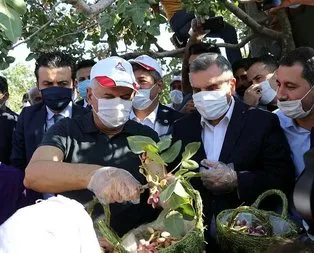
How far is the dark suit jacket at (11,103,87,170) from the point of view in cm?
382

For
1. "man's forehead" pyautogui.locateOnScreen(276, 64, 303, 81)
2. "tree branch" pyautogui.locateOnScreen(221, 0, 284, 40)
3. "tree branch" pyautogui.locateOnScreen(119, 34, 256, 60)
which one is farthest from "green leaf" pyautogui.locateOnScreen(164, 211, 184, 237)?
"tree branch" pyautogui.locateOnScreen(119, 34, 256, 60)

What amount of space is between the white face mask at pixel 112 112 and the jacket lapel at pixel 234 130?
59 cm

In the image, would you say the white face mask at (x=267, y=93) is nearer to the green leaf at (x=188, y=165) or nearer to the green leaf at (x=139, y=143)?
the green leaf at (x=188, y=165)

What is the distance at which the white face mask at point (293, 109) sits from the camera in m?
3.27

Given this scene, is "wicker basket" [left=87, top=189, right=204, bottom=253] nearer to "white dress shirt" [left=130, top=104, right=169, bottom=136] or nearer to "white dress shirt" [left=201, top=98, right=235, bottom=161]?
"white dress shirt" [left=201, top=98, right=235, bottom=161]

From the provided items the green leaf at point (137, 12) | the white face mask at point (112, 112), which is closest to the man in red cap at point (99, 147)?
the white face mask at point (112, 112)

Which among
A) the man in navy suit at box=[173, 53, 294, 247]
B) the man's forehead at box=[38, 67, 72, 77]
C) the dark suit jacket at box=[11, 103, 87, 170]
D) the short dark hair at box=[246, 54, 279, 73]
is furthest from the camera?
the short dark hair at box=[246, 54, 279, 73]

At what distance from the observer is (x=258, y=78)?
448 cm

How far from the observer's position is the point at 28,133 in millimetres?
3906

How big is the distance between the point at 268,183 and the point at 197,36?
2485mm

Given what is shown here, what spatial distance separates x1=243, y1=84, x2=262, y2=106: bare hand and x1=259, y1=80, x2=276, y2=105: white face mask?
0.09 ft

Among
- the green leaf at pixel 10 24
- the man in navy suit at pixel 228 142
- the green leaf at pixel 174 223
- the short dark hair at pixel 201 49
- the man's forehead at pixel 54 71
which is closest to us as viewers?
the green leaf at pixel 10 24

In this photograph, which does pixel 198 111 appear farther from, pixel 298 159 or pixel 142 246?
pixel 142 246

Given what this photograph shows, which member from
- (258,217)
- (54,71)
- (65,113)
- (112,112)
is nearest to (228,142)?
(112,112)
